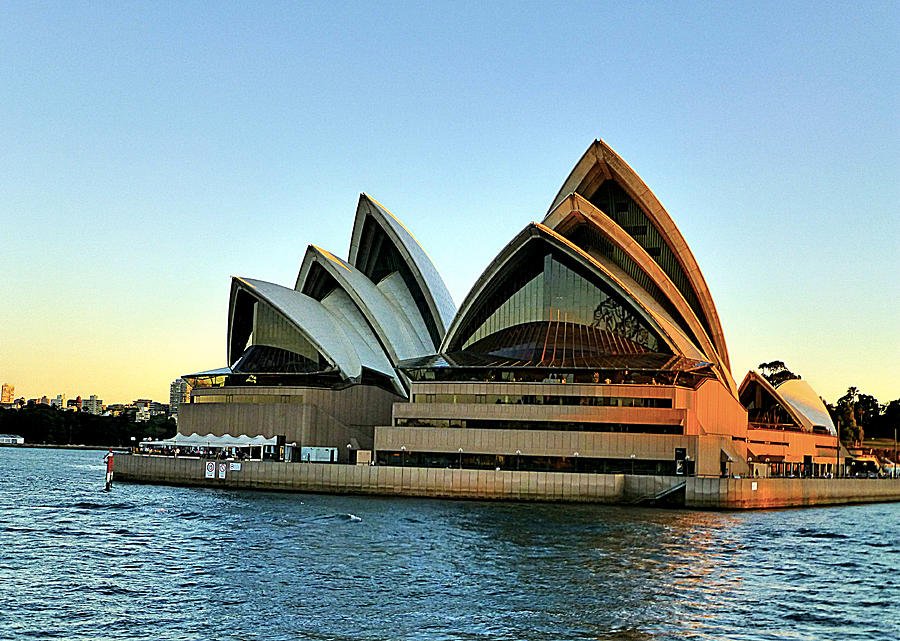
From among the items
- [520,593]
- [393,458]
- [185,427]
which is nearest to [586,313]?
[393,458]

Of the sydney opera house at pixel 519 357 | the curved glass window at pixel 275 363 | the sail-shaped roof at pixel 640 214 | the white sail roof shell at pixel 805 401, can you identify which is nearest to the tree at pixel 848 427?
the white sail roof shell at pixel 805 401

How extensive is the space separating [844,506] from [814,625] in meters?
52.9

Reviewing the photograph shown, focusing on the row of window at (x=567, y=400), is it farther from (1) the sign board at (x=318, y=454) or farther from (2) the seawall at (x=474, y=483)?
(1) the sign board at (x=318, y=454)

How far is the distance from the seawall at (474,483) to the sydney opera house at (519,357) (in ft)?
11.8

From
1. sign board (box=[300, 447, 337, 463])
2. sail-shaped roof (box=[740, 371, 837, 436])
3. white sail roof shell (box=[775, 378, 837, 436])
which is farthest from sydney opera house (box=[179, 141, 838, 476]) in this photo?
white sail roof shell (box=[775, 378, 837, 436])

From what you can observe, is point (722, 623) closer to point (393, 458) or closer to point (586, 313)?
point (393, 458)

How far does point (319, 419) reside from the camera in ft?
247

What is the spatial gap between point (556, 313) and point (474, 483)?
18.3 metres

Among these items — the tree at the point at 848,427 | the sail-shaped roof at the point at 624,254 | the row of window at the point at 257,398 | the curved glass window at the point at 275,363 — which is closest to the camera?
the sail-shaped roof at the point at 624,254

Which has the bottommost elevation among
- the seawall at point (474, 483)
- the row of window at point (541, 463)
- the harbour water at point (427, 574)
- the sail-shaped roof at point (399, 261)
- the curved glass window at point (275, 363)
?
the harbour water at point (427, 574)

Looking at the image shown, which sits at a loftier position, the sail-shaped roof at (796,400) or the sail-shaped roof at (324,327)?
the sail-shaped roof at (324,327)

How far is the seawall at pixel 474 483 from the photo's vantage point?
59.4m

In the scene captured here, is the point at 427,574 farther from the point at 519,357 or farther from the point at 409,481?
the point at 519,357

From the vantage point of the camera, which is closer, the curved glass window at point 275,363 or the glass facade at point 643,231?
the glass facade at point 643,231
